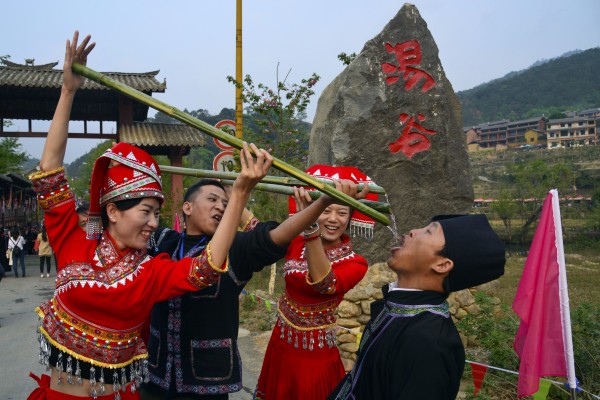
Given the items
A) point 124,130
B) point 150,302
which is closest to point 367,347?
point 150,302

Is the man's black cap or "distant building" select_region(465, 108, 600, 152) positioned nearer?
the man's black cap

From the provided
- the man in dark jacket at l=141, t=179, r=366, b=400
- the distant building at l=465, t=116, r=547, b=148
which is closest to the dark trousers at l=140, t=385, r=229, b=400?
the man in dark jacket at l=141, t=179, r=366, b=400

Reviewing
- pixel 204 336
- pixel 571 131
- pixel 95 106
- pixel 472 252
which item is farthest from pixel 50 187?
pixel 571 131

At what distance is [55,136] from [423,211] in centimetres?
553

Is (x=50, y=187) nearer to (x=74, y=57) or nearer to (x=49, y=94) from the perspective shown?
(x=74, y=57)

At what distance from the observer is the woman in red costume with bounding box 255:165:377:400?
3043 millimetres

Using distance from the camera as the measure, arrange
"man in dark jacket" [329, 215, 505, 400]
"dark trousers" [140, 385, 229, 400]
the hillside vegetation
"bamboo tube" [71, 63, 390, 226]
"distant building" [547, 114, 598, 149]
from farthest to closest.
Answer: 1. the hillside vegetation
2. "distant building" [547, 114, 598, 149]
3. "dark trousers" [140, 385, 229, 400]
4. "bamboo tube" [71, 63, 390, 226]
5. "man in dark jacket" [329, 215, 505, 400]

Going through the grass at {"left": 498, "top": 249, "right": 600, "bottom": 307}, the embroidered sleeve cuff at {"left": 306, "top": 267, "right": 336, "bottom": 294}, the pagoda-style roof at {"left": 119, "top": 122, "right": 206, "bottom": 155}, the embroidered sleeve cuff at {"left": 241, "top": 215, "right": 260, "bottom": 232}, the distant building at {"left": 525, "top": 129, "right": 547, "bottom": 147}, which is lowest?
the grass at {"left": 498, "top": 249, "right": 600, "bottom": 307}

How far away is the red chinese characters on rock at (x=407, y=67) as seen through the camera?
7.02 metres

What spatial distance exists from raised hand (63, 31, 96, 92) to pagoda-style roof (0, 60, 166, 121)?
1318cm

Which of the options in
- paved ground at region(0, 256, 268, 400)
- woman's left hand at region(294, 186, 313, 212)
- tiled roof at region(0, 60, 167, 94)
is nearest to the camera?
woman's left hand at region(294, 186, 313, 212)

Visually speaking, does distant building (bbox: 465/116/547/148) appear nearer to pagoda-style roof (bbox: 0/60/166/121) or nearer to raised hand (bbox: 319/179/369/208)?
pagoda-style roof (bbox: 0/60/166/121)

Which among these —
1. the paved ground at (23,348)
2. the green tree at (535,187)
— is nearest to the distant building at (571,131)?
the green tree at (535,187)

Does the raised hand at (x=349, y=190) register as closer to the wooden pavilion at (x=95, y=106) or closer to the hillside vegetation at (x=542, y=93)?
the wooden pavilion at (x=95, y=106)
